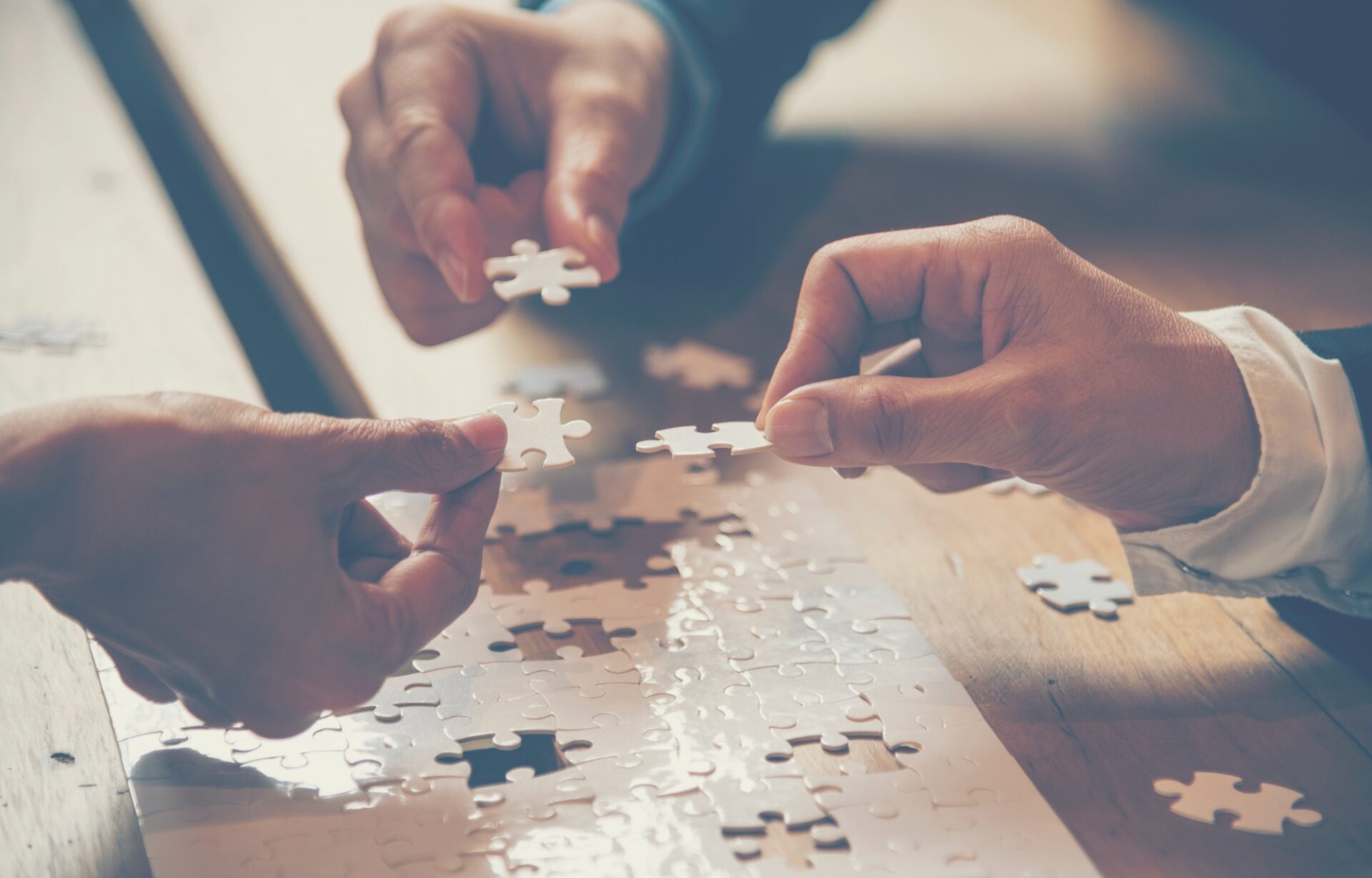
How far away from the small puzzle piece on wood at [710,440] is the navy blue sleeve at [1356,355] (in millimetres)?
622

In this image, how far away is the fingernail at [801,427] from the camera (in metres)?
1.21

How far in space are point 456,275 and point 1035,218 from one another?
46.7 inches

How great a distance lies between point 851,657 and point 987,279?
449mm

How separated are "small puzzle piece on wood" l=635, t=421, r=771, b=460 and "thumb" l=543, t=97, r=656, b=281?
1.56 feet

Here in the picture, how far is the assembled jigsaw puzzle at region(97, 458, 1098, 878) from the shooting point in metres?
1.05

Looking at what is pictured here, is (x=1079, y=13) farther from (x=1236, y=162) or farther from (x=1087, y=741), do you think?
(x=1087, y=741)

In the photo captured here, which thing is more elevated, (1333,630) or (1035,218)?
(1035,218)

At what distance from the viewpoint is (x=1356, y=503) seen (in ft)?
3.96

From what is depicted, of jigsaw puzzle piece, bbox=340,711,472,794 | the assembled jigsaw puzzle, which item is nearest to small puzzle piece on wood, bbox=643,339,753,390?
the assembled jigsaw puzzle

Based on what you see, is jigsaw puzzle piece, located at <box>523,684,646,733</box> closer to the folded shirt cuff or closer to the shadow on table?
the shadow on table

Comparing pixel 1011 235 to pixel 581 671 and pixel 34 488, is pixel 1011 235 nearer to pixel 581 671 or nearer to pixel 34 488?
pixel 581 671

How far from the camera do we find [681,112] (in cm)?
219

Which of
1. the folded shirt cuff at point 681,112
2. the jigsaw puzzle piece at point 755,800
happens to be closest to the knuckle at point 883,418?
the jigsaw puzzle piece at point 755,800

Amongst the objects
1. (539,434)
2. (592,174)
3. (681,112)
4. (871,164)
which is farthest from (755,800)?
(871,164)
